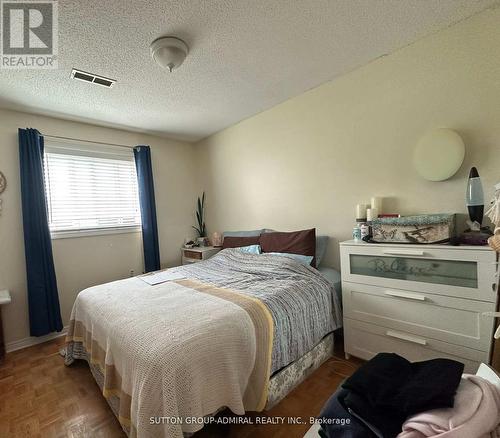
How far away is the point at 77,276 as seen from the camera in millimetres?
2855

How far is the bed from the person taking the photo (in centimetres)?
107

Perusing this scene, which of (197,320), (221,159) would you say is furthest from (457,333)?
(221,159)

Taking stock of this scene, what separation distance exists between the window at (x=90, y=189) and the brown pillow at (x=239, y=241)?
133 cm

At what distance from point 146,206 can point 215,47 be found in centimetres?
221

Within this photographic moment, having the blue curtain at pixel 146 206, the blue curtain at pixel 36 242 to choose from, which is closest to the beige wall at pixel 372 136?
the blue curtain at pixel 146 206

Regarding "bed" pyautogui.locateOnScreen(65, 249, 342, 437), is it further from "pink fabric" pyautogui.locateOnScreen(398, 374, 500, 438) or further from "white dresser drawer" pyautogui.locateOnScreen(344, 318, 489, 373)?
"pink fabric" pyautogui.locateOnScreen(398, 374, 500, 438)

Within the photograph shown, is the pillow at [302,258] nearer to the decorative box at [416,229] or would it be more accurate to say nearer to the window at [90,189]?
the decorative box at [416,229]

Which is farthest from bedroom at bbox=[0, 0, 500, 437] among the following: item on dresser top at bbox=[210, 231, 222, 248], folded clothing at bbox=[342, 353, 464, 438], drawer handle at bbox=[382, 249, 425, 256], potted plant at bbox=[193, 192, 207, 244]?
potted plant at bbox=[193, 192, 207, 244]

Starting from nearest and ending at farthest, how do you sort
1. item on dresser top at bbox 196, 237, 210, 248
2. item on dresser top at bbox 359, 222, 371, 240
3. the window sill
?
item on dresser top at bbox 359, 222, 371, 240 < the window sill < item on dresser top at bbox 196, 237, 210, 248

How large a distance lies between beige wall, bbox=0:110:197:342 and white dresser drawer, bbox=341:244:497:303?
2.64m

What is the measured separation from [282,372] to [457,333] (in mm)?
1071

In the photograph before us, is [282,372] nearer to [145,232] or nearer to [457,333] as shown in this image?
[457,333]

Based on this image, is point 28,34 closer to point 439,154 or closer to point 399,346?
point 439,154

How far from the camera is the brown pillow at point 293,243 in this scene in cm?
228
